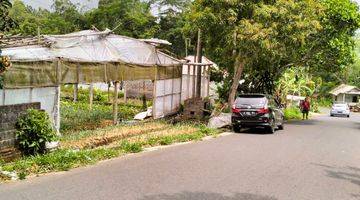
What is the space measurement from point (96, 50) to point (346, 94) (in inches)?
2601

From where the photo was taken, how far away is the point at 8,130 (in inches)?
494

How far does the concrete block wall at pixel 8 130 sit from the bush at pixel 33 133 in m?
0.16

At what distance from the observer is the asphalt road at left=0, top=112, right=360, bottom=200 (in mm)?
9469

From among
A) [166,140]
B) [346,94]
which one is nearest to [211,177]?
[166,140]

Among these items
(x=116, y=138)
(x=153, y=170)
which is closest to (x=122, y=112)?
(x=116, y=138)

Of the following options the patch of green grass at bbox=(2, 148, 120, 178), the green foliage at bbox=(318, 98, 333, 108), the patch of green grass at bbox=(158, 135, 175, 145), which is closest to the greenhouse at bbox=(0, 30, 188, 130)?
the patch of green grass at bbox=(2, 148, 120, 178)

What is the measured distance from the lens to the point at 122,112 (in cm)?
2745

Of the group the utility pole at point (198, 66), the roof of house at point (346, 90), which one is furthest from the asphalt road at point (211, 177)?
the roof of house at point (346, 90)

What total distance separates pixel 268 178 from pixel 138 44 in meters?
15.5

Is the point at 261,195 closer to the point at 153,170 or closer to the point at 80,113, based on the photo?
the point at 153,170

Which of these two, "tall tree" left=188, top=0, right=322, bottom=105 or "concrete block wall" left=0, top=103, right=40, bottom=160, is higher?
"tall tree" left=188, top=0, right=322, bottom=105

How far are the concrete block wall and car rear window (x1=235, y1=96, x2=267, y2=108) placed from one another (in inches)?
449

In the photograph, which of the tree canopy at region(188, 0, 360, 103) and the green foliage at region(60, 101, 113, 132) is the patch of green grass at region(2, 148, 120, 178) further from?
the tree canopy at region(188, 0, 360, 103)

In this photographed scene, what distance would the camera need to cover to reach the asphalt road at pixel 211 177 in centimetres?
947
